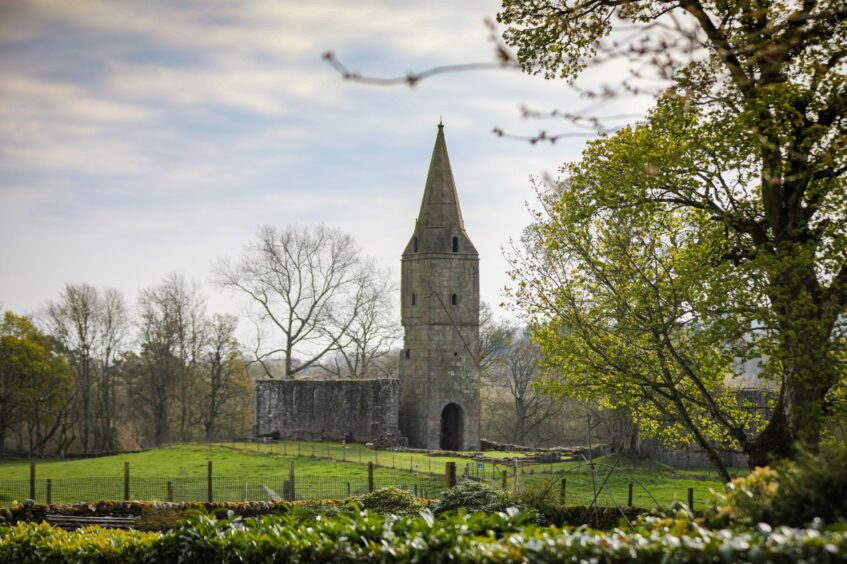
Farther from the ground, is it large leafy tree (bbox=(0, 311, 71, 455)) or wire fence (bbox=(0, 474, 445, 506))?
large leafy tree (bbox=(0, 311, 71, 455))

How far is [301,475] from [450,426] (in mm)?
17661

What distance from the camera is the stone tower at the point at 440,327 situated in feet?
151

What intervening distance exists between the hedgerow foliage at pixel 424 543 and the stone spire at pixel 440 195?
34397 millimetres

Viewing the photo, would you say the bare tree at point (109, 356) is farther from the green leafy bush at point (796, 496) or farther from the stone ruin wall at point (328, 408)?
the green leafy bush at point (796, 496)

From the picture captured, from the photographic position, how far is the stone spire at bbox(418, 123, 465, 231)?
46.7 m

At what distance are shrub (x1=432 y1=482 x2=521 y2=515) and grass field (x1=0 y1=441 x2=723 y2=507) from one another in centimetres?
640

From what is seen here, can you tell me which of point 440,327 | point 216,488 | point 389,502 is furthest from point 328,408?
point 389,502

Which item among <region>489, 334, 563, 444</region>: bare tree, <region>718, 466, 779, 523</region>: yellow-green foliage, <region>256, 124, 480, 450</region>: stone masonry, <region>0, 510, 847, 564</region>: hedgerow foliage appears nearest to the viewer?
<region>0, 510, 847, 564</region>: hedgerow foliage

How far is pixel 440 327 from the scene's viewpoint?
46.1 metres

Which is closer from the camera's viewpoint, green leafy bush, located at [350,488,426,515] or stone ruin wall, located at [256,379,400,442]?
green leafy bush, located at [350,488,426,515]

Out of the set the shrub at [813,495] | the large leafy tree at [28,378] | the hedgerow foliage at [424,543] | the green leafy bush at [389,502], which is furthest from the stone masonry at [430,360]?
the shrub at [813,495]

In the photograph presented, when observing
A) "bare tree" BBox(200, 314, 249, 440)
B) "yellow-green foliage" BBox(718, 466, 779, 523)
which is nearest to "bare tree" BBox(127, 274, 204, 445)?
"bare tree" BBox(200, 314, 249, 440)

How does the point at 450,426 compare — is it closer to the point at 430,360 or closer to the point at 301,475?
the point at 430,360

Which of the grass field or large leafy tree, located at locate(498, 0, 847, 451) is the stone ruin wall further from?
large leafy tree, located at locate(498, 0, 847, 451)
